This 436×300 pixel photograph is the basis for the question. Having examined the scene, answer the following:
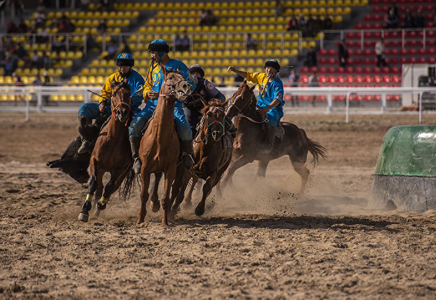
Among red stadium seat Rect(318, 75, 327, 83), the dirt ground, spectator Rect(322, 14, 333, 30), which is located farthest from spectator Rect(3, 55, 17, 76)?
the dirt ground

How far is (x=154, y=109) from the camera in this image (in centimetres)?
769

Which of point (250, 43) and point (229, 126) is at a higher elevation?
point (250, 43)

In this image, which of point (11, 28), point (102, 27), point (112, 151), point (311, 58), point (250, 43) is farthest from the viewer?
point (11, 28)

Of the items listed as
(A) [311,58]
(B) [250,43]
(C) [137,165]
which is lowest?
(C) [137,165]

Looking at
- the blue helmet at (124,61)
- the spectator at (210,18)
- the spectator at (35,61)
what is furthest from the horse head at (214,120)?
the spectator at (210,18)

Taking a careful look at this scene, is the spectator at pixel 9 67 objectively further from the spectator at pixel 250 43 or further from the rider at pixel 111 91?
the rider at pixel 111 91

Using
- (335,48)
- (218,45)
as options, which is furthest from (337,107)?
(218,45)

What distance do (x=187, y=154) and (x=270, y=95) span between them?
2793 millimetres

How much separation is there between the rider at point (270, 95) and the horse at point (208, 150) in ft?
5.36

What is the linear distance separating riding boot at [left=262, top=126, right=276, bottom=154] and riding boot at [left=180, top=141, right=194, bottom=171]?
266 cm

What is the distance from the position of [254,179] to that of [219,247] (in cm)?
482

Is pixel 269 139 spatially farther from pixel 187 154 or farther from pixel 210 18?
pixel 210 18

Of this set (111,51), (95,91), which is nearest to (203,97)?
(95,91)

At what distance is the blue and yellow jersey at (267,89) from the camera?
966 cm
